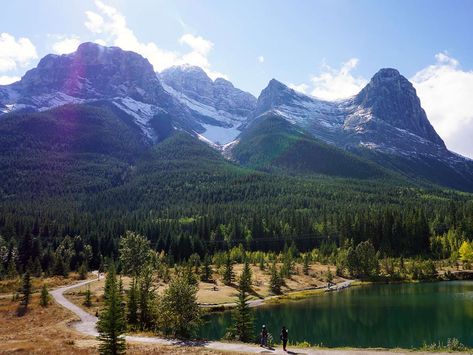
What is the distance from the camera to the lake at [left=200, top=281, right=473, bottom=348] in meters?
70.1

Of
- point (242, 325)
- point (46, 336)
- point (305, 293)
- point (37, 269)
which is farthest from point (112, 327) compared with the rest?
point (37, 269)

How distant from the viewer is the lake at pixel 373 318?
70125mm

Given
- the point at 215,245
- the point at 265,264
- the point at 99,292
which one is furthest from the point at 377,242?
the point at 99,292

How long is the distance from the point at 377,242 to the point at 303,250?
3129 centimetres

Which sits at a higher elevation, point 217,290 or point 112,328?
point 112,328

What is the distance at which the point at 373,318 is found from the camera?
85.6 metres

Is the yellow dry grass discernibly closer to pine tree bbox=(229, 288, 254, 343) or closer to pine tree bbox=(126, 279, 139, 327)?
pine tree bbox=(126, 279, 139, 327)

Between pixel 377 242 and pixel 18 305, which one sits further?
pixel 377 242

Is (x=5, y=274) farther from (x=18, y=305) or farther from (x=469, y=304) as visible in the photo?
(x=469, y=304)

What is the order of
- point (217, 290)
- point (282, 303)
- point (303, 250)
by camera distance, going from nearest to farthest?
point (282, 303) < point (217, 290) < point (303, 250)

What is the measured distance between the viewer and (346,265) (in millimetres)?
151250

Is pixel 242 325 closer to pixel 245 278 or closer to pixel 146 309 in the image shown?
pixel 146 309

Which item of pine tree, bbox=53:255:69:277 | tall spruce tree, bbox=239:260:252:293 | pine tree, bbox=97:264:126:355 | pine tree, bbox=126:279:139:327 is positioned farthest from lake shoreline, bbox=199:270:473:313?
pine tree, bbox=53:255:69:277

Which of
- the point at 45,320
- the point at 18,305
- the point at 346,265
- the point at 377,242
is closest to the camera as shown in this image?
the point at 45,320
